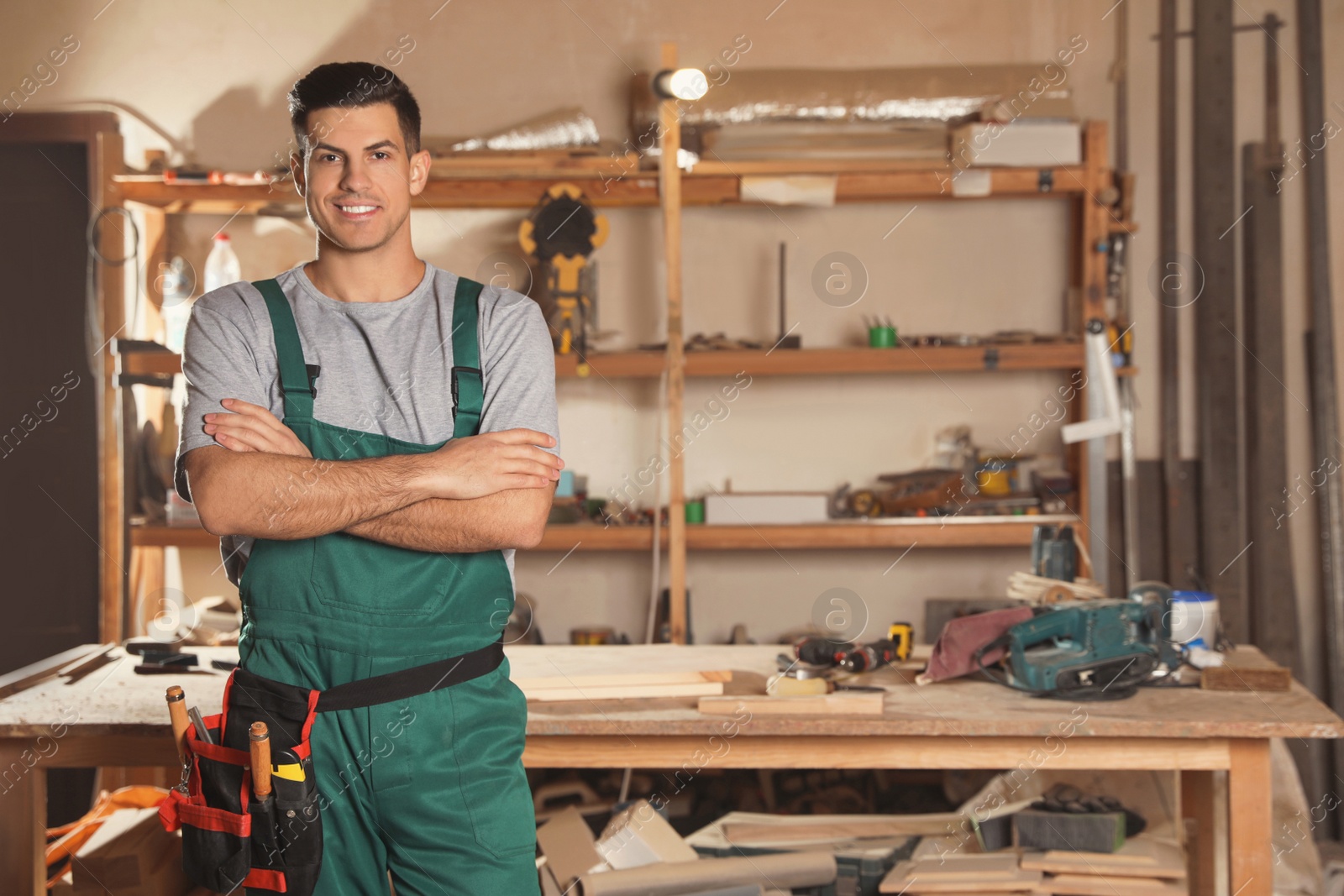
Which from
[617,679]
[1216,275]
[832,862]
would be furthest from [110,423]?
[1216,275]

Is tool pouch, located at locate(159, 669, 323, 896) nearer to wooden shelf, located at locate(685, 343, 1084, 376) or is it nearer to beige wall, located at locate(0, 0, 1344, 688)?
wooden shelf, located at locate(685, 343, 1084, 376)

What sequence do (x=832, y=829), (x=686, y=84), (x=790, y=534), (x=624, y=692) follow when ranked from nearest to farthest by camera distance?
(x=624, y=692) → (x=832, y=829) → (x=686, y=84) → (x=790, y=534)

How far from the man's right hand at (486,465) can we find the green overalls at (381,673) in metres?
0.05

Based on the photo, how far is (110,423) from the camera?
3916 millimetres

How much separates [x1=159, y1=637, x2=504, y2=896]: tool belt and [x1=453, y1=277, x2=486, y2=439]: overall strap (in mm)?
345

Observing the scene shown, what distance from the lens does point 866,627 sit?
4.14 meters

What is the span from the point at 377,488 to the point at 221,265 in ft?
9.34

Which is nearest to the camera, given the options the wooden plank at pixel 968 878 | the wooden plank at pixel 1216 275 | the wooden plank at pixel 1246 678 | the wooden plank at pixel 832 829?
the wooden plank at pixel 1246 678

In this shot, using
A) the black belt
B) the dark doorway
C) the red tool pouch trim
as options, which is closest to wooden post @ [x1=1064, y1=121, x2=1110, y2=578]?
the black belt

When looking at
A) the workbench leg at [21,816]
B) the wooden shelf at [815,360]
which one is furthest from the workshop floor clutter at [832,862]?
the wooden shelf at [815,360]

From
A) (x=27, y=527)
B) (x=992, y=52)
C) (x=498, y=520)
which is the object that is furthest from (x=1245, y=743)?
(x=27, y=527)

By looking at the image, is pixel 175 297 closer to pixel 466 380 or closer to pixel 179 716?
pixel 179 716

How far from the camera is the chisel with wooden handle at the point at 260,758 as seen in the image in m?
1.50

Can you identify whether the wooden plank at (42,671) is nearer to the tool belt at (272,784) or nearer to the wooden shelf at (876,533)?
the tool belt at (272,784)
